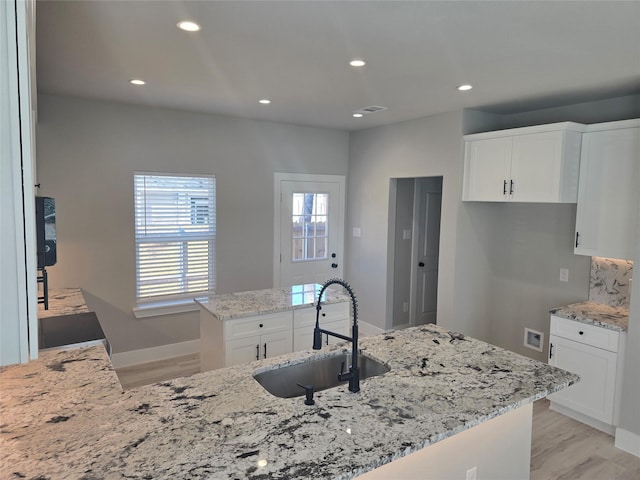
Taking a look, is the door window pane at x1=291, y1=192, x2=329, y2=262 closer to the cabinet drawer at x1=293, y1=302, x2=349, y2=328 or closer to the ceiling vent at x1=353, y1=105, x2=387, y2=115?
the ceiling vent at x1=353, y1=105, x2=387, y2=115

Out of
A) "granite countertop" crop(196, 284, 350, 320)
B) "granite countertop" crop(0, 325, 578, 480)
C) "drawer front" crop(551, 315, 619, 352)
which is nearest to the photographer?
"granite countertop" crop(0, 325, 578, 480)

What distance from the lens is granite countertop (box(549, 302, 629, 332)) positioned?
10.6 feet

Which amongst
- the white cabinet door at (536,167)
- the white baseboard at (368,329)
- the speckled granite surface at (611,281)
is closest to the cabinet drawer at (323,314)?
the white cabinet door at (536,167)

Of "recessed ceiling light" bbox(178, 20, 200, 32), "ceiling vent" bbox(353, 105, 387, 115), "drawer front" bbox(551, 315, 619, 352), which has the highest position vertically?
"ceiling vent" bbox(353, 105, 387, 115)

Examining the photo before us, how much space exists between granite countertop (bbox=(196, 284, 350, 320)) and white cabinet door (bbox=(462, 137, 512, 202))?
1745 millimetres

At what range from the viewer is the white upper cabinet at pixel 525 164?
140 inches

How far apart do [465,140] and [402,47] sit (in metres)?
2.01

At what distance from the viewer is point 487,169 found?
413 cm

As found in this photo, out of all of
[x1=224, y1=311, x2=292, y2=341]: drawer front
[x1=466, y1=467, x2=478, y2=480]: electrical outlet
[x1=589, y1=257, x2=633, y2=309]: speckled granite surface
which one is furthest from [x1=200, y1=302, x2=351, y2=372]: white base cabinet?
[x1=589, y1=257, x2=633, y2=309]: speckled granite surface

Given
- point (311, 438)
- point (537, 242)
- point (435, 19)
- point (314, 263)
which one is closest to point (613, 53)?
point (435, 19)

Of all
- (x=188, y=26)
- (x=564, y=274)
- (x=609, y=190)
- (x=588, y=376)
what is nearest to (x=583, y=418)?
(x=588, y=376)

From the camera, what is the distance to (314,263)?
222 inches

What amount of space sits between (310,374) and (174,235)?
2964mm

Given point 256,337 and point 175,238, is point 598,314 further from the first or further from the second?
point 175,238
